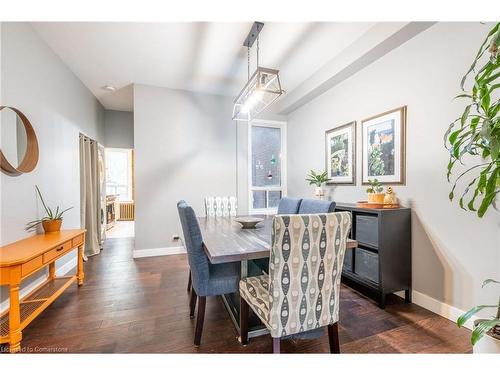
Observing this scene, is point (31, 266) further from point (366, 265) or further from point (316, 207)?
point (366, 265)

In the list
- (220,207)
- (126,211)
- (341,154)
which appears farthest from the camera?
(126,211)

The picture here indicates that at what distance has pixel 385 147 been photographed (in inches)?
99.0

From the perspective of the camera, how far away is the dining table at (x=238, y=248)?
1432mm

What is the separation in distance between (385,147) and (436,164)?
0.57m

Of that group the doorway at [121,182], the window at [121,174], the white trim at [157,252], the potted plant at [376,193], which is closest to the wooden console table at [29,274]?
the white trim at [157,252]

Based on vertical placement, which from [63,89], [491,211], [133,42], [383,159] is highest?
[133,42]

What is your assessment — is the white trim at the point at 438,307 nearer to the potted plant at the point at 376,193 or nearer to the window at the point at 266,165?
the potted plant at the point at 376,193

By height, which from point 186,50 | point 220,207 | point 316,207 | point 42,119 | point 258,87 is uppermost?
point 186,50

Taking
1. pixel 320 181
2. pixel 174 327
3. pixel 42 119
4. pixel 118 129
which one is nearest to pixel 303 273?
pixel 174 327

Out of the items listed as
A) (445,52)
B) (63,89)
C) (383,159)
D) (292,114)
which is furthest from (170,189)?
(445,52)

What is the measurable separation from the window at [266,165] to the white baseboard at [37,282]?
2.92 m

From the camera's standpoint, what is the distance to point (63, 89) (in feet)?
10.0
